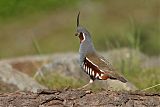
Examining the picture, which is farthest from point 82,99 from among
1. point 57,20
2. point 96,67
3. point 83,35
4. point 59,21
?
point 57,20

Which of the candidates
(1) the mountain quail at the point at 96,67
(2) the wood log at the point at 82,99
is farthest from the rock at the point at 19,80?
(2) the wood log at the point at 82,99

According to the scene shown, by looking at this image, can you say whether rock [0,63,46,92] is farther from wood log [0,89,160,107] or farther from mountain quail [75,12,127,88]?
wood log [0,89,160,107]

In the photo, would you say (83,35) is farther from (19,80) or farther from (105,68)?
(19,80)

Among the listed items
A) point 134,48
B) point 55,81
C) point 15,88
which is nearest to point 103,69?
point 15,88

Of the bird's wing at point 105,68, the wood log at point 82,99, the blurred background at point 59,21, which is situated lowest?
the wood log at point 82,99

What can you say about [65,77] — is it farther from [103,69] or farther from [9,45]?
[9,45]

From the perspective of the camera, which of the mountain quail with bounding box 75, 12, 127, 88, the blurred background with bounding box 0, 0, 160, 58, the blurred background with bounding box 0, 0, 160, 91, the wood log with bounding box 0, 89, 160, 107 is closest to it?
the wood log with bounding box 0, 89, 160, 107

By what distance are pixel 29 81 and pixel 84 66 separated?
270cm

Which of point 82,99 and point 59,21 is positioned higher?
point 59,21

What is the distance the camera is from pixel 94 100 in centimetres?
876

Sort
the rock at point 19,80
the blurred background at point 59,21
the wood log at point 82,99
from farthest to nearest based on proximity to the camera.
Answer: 1. the blurred background at point 59,21
2. the rock at point 19,80
3. the wood log at point 82,99

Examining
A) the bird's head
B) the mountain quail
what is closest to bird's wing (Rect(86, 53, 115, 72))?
the mountain quail

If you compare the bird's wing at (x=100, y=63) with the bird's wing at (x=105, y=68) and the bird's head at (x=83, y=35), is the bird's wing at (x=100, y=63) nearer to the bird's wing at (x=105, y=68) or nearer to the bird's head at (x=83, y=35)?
the bird's wing at (x=105, y=68)

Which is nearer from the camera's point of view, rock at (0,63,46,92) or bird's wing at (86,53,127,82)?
bird's wing at (86,53,127,82)
